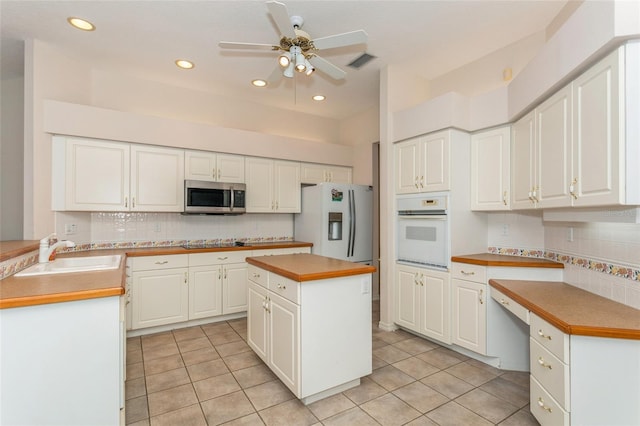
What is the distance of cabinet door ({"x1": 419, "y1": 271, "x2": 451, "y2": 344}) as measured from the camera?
9.65ft

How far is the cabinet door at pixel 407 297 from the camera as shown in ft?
10.5

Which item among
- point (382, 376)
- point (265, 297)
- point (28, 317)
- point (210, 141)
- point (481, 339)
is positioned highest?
point (210, 141)

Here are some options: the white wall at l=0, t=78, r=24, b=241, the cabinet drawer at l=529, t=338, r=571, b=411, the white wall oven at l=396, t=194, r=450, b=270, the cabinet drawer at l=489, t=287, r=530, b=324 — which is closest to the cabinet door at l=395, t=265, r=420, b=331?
the white wall oven at l=396, t=194, r=450, b=270

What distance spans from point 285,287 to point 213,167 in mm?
2399

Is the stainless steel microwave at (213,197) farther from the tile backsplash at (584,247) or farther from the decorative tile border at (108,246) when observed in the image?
the tile backsplash at (584,247)

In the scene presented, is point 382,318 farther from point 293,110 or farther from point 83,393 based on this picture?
point 293,110

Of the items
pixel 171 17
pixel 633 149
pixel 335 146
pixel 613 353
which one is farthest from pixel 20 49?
pixel 613 353

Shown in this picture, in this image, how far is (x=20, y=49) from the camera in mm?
3043

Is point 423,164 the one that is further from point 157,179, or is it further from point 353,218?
point 157,179

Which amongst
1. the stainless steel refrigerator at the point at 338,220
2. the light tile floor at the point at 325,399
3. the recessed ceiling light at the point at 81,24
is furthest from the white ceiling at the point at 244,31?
the light tile floor at the point at 325,399

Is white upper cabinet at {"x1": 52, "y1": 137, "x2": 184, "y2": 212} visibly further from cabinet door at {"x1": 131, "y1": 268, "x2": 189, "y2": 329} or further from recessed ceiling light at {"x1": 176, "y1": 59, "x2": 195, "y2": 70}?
recessed ceiling light at {"x1": 176, "y1": 59, "x2": 195, "y2": 70}

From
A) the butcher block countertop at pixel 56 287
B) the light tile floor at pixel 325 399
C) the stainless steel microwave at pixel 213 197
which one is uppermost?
the stainless steel microwave at pixel 213 197

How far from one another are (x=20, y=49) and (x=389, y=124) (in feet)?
13.0

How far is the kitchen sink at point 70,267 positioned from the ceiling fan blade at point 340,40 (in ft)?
7.47
